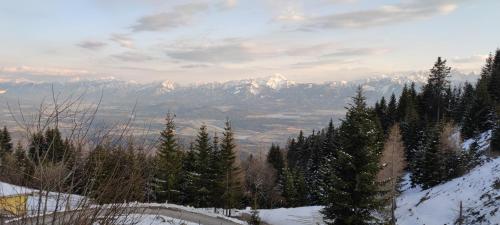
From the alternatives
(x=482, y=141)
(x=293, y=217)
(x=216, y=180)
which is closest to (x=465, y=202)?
(x=293, y=217)

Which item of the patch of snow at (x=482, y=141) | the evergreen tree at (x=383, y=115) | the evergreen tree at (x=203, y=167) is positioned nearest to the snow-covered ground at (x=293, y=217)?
the evergreen tree at (x=203, y=167)

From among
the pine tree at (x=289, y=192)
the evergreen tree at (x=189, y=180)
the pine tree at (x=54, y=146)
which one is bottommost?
the pine tree at (x=289, y=192)

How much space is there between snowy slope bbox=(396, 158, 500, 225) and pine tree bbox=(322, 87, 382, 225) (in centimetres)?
1003

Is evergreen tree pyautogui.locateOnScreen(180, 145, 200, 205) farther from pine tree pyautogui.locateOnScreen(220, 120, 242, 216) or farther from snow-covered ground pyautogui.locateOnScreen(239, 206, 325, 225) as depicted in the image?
snow-covered ground pyautogui.locateOnScreen(239, 206, 325, 225)

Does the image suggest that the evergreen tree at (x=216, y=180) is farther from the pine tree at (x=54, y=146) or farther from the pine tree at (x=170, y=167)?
the pine tree at (x=54, y=146)

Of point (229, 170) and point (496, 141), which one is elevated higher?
point (496, 141)

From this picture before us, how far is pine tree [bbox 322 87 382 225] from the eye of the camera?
21.7 metres

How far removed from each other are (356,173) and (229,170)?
889 inches

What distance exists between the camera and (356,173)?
72.3 feet

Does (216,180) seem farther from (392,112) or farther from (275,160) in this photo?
(392,112)

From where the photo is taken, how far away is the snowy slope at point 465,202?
2847 centimetres

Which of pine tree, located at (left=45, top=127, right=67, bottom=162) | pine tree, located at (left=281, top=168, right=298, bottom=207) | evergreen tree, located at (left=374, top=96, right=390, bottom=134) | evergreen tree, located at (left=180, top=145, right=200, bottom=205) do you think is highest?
pine tree, located at (left=45, top=127, right=67, bottom=162)

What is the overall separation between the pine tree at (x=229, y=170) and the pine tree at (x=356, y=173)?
68.7 feet

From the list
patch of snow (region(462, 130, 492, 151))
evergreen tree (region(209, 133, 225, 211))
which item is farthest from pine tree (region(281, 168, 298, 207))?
patch of snow (region(462, 130, 492, 151))
